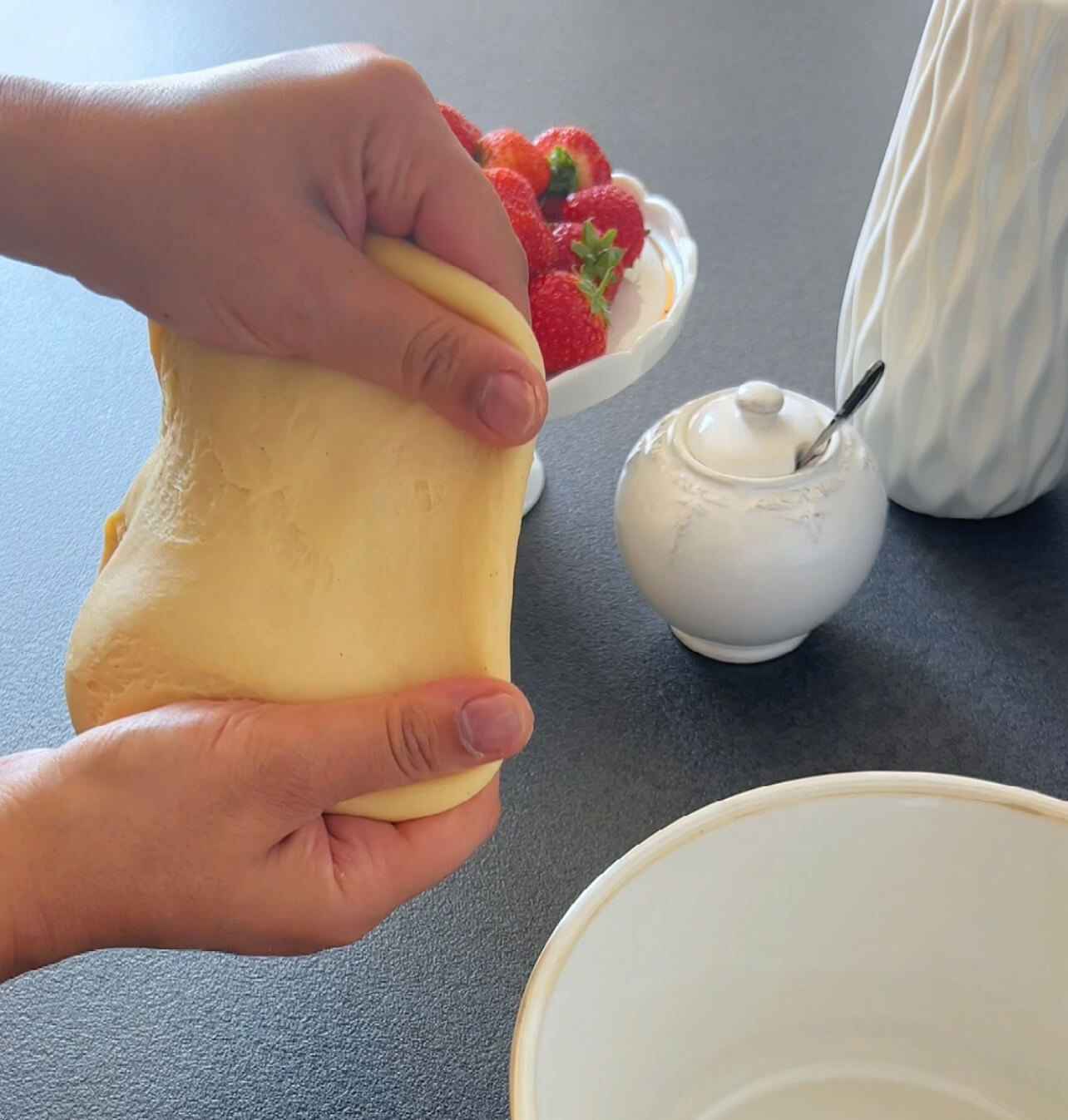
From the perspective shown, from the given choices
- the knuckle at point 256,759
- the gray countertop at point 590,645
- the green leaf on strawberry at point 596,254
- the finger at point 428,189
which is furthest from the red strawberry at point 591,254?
the knuckle at point 256,759

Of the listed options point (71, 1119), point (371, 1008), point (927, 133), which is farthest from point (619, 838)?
point (927, 133)

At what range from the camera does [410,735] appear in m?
0.34

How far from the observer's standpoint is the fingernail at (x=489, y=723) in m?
0.34

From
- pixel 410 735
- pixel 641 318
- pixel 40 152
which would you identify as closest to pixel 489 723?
pixel 410 735

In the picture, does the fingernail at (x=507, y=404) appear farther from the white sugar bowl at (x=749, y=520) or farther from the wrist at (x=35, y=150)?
the white sugar bowl at (x=749, y=520)

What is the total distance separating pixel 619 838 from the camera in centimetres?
52

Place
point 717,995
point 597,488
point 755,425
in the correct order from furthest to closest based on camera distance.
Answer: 1. point 597,488
2. point 755,425
3. point 717,995

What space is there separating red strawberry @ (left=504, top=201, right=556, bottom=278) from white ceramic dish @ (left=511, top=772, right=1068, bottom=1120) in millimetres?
425

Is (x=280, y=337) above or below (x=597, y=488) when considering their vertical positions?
above

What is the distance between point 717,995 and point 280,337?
0.82 ft

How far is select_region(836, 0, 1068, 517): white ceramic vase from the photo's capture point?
0.56 meters

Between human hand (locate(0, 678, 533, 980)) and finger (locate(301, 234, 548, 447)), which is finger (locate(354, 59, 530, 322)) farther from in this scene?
human hand (locate(0, 678, 533, 980))

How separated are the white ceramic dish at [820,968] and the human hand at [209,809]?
85 millimetres

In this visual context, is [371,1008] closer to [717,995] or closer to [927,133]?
[717,995]
